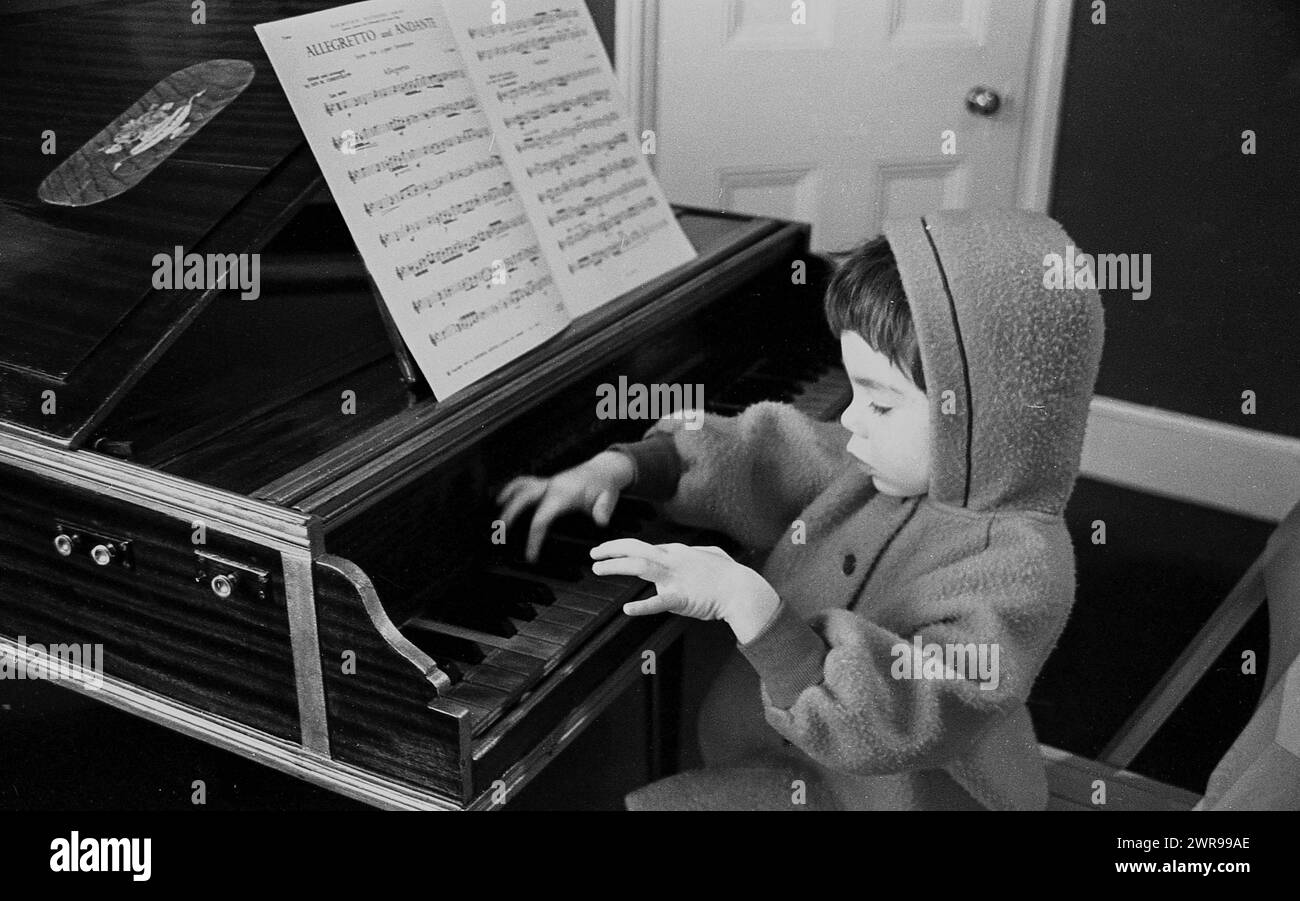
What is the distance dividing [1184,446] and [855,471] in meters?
2.26

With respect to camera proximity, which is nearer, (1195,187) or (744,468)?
(744,468)

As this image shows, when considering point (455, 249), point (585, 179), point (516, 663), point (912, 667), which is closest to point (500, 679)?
point (516, 663)

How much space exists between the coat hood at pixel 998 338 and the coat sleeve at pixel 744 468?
36cm

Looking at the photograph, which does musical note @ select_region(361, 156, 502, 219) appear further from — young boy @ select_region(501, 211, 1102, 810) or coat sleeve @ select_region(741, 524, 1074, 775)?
coat sleeve @ select_region(741, 524, 1074, 775)

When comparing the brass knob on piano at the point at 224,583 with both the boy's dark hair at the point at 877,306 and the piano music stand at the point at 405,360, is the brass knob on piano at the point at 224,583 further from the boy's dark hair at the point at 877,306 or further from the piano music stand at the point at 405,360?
the boy's dark hair at the point at 877,306

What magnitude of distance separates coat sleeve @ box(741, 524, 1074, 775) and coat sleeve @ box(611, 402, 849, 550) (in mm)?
A: 361

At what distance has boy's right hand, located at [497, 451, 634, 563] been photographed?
163cm

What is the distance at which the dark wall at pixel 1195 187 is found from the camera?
10.4 ft

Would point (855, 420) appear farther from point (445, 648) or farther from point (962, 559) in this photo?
point (445, 648)

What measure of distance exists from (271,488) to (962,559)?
28.1 inches

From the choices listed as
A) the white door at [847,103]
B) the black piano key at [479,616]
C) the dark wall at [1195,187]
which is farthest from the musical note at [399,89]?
the dark wall at [1195,187]

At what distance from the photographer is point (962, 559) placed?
1422mm

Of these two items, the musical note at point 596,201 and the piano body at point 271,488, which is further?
the musical note at point 596,201

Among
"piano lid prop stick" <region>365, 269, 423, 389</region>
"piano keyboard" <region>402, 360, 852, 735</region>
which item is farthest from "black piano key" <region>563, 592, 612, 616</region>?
"piano lid prop stick" <region>365, 269, 423, 389</region>
